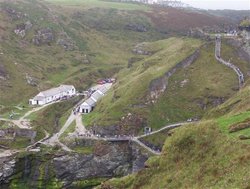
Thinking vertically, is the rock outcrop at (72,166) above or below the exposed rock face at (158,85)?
below

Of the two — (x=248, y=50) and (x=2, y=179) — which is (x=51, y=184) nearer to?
(x=2, y=179)

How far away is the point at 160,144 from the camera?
127 meters

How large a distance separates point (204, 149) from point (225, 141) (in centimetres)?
278

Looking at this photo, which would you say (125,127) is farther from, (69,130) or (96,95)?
(96,95)

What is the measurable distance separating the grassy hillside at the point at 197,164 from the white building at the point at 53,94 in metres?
114

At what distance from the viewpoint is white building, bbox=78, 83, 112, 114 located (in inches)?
6149

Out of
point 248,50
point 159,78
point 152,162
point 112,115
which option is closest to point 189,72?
point 159,78

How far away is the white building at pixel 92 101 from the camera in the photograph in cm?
15618

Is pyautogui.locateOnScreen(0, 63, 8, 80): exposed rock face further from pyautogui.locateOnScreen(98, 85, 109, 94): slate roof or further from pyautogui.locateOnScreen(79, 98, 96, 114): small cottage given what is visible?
pyautogui.locateOnScreen(79, 98, 96, 114): small cottage

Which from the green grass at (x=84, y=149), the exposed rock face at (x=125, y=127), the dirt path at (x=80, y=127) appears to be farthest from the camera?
the dirt path at (x=80, y=127)

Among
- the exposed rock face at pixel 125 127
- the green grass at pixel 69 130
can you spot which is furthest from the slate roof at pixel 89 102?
the exposed rock face at pixel 125 127

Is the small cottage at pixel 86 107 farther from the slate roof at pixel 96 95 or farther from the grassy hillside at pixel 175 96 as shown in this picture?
the slate roof at pixel 96 95

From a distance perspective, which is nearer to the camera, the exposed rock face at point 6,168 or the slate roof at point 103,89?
the exposed rock face at point 6,168

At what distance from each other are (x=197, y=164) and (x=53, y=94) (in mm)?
127471
